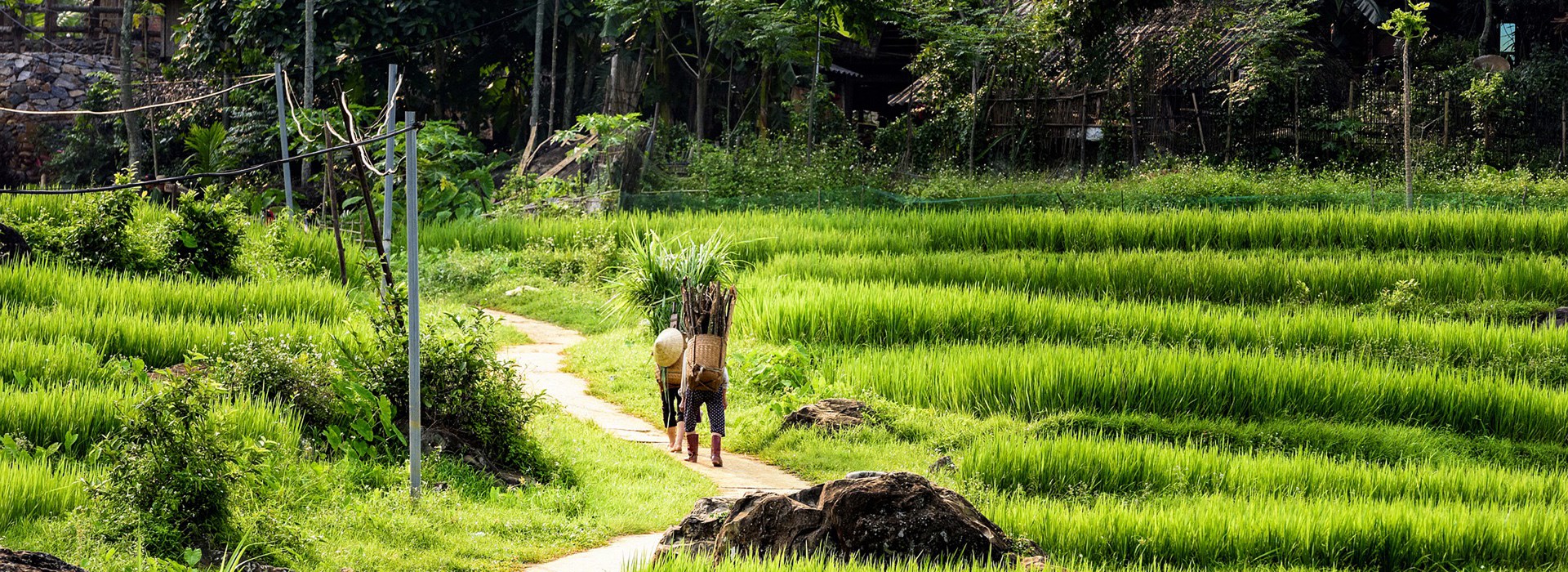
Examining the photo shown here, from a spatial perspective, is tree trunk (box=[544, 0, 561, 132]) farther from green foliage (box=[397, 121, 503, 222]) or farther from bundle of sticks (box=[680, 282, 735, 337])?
bundle of sticks (box=[680, 282, 735, 337])

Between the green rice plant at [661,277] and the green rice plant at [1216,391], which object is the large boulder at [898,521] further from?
the green rice plant at [661,277]

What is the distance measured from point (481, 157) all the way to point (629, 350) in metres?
10.9

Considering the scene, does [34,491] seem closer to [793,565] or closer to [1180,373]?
[793,565]

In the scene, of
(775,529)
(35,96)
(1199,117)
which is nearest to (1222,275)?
(775,529)

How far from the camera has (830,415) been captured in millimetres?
8633

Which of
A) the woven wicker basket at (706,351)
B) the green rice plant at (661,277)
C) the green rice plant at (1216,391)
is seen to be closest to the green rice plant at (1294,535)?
the woven wicker basket at (706,351)

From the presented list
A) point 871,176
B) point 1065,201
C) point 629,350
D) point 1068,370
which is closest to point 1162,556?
point 1068,370

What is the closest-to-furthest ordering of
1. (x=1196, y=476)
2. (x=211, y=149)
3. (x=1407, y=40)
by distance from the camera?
(x=1196, y=476) < (x=1407, y=40) < (x=211, y=149)

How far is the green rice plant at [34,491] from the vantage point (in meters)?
5.79

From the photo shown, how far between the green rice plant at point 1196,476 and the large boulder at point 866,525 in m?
1.77

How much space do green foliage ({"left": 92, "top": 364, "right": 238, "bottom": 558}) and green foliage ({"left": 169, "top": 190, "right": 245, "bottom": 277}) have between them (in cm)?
655

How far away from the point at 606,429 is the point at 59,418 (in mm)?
3070

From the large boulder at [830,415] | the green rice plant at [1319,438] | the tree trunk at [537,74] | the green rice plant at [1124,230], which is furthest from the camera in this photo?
the tree trunk at [537,74]

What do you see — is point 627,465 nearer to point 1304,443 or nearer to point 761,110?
point 1304,443
